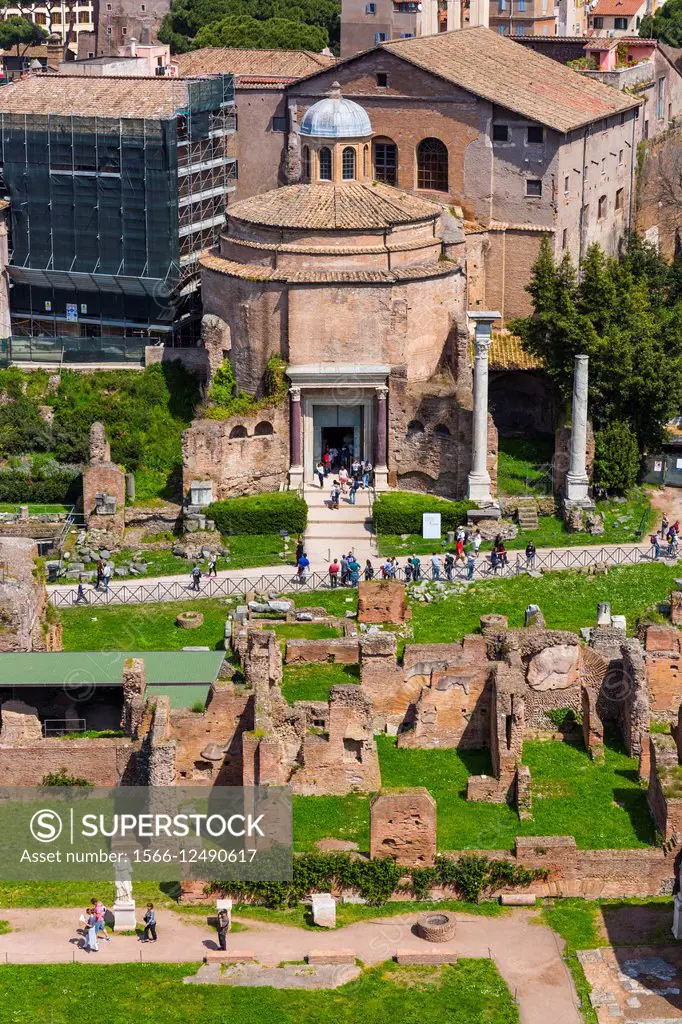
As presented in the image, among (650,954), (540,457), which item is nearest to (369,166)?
(540,457)

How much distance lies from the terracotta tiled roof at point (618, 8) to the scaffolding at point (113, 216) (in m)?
42.2

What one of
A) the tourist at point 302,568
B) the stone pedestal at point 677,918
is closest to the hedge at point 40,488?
the tourist at point 302,568

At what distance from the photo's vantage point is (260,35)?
110 meters

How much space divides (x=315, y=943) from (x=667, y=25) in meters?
80.5

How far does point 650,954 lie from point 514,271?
36056mm

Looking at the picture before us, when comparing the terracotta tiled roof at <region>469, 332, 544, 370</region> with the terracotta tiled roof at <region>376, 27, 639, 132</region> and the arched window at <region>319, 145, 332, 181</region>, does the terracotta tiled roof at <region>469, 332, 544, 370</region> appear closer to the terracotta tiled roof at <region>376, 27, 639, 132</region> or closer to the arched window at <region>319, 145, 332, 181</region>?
the terracotta tiled roof at <region>376, 27, 639, 132</region>

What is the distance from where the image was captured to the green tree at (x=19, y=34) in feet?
458

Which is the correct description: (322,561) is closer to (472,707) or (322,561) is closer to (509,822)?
(472,707)

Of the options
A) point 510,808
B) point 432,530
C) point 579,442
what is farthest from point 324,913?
point 579,442

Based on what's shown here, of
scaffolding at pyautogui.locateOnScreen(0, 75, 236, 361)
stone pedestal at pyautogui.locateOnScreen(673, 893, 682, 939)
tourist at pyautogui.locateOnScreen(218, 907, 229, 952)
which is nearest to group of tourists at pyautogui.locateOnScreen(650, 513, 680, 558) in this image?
scaffolding at pyautogui.locateOnScreen(0, 75, 236, 361)

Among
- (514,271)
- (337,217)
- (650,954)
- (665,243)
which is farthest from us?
(665,243)

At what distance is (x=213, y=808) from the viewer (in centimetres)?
4881

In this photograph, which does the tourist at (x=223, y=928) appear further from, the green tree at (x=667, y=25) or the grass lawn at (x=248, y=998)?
the green tree at (x=667, y=25)

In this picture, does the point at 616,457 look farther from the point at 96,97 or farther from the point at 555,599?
the point at 96,97
